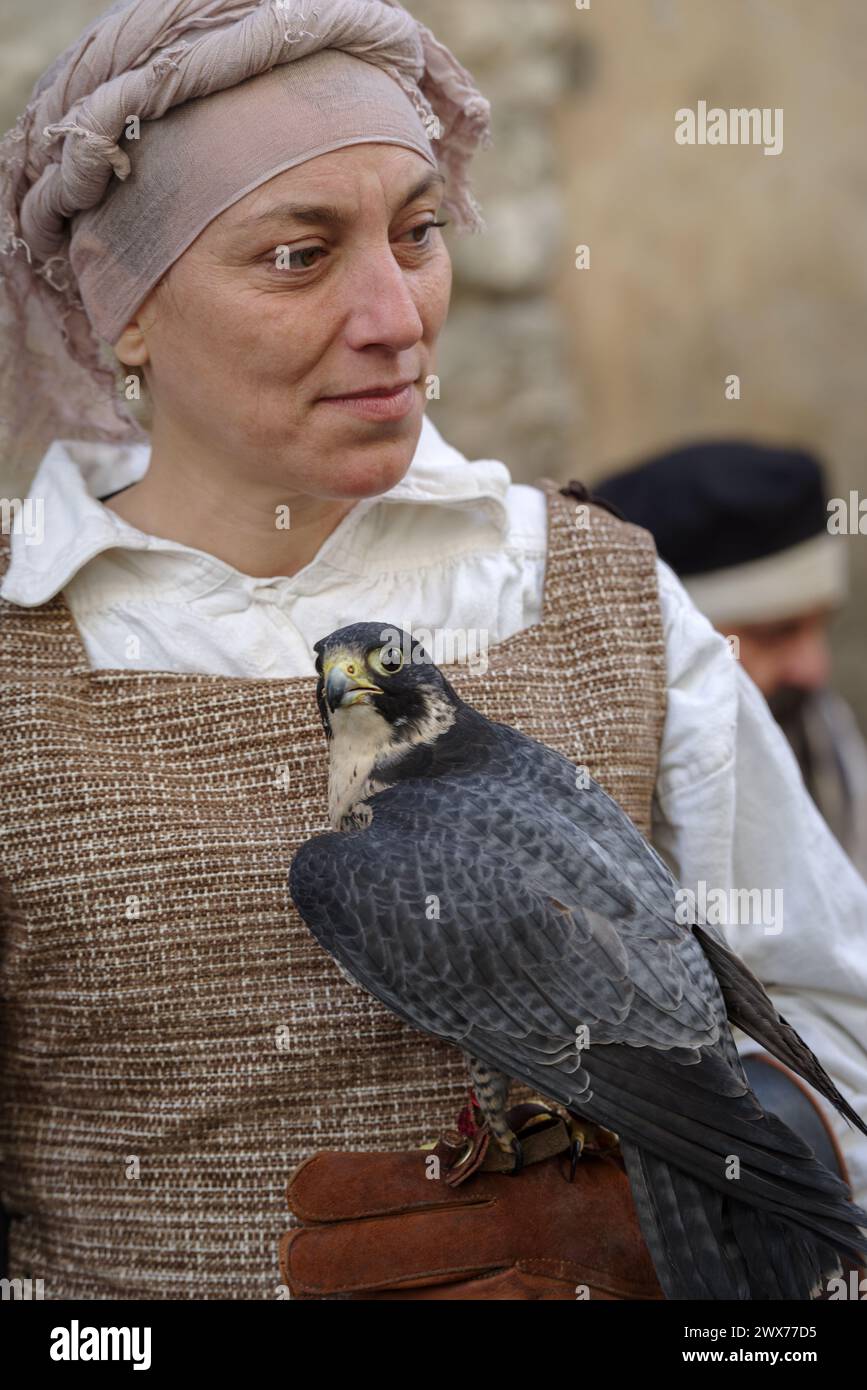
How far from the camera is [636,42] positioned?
443 centimetres

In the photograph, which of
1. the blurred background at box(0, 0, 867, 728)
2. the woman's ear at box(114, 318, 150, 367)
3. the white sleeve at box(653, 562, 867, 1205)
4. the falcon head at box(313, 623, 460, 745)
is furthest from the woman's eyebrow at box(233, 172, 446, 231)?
the blurred background at box(0, 0, 867, 728)

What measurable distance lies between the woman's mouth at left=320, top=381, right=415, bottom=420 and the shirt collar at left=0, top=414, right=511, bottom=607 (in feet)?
0.57

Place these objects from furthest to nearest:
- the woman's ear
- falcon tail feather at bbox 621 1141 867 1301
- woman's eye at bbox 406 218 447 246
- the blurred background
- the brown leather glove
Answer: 1. the blurred background
2. the woman's ear
3. woman's eye at bbox 406 218 447 246
4. the brown leather glove
5. falcon tail feather at bbox 621 1141 867 1301

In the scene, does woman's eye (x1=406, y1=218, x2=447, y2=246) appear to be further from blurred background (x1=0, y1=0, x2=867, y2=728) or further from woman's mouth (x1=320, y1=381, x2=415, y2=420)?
blurred background (x1=0, y1=0, x2=867, y2=728)

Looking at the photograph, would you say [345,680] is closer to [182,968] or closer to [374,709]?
[374,709]

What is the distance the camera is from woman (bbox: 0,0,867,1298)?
1720 millimetres

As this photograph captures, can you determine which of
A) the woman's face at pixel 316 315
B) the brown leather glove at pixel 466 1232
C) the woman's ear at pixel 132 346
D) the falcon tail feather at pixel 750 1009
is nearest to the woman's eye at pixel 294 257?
the woman's face at pixel 316 315

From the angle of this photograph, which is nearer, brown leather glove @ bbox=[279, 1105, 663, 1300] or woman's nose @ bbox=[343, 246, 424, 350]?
brown leather glove @ bbox=[279, 1105, 663, 1300]

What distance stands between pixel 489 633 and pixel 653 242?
10.0 ft

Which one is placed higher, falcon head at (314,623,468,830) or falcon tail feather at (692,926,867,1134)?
falcon head at (314,623,468,830)

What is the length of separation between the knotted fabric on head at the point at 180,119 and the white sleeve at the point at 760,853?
773 millimetres

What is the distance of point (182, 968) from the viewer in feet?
5.84
